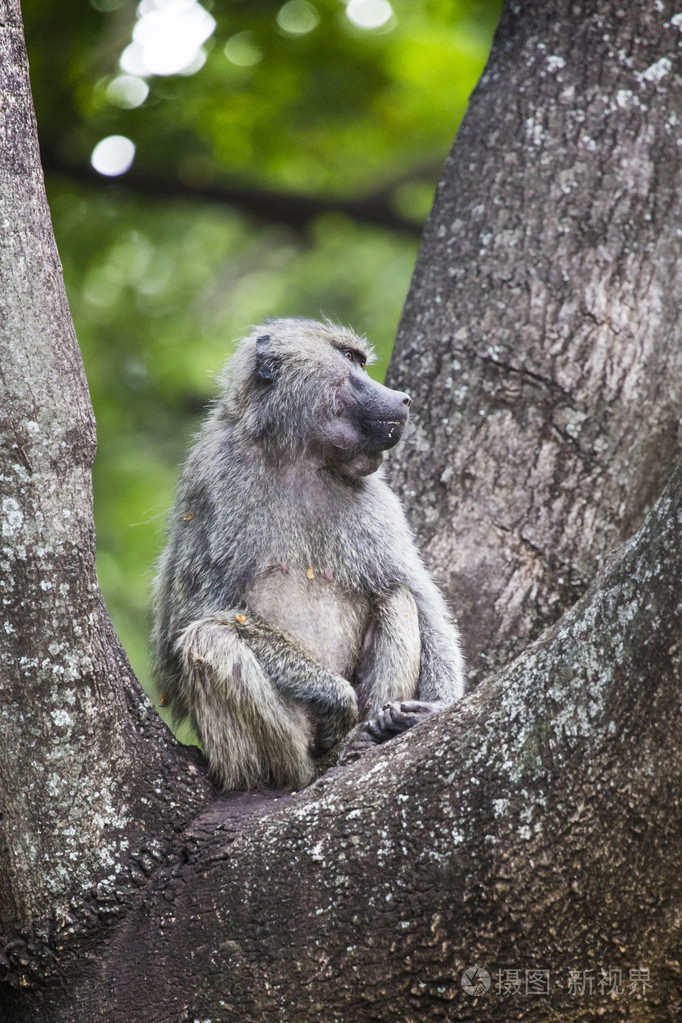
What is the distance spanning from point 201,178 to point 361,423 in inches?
165

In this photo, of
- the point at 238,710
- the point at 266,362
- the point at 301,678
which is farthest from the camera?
the point at 266,362

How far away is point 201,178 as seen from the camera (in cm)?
746

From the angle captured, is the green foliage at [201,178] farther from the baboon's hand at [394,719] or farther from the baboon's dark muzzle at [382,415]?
the baboon's hand at [394,719]

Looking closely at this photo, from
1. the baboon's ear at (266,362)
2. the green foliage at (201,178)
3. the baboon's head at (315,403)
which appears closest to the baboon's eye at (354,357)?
the baboon's head at (315,403)

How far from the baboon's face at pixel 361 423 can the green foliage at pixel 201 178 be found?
5.56ft

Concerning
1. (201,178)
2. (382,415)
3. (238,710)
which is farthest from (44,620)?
(201,178)

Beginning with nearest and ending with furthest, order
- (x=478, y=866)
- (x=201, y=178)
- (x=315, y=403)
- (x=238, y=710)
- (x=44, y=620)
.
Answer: (x=478, y=866)
(x=44, y=620)
(x=238, y=710)
(x=315, y=403)
(x=201, y=178)

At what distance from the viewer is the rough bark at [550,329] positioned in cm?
416

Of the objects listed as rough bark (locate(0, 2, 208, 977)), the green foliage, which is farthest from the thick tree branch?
Result: the green foliage

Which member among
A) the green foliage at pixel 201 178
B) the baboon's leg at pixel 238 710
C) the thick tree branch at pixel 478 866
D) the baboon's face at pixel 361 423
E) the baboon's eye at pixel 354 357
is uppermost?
the green foliage at pixel 201 178

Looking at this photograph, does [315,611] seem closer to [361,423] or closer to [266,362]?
[361,423]

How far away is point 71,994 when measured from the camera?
2730 mm

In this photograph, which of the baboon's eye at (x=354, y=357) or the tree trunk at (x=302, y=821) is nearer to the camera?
the tree trunk at (x=302, y=821)

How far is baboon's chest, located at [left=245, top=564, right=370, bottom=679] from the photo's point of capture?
384 centimetres
